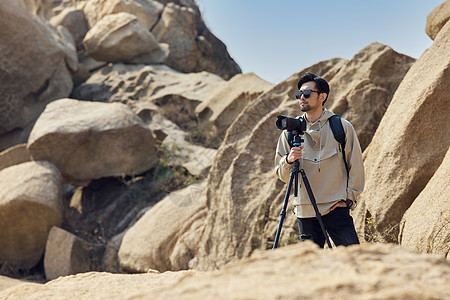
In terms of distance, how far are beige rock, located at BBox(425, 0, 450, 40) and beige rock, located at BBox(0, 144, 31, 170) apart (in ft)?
29.0

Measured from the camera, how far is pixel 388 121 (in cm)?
548

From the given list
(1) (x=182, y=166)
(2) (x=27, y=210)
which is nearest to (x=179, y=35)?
(1) (x=182, y=166)

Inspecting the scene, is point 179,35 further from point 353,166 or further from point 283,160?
point 353,166

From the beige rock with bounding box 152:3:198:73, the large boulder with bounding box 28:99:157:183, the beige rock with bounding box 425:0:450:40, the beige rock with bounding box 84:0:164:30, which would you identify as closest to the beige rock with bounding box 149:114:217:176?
the large boulder with bounding box 28:99:157:183

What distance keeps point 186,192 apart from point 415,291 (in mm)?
7577

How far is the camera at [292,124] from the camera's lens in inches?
144

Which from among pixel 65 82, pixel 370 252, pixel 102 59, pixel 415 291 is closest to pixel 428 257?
pixel 370 252

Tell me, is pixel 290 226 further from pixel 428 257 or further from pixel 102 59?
pixel 102 59

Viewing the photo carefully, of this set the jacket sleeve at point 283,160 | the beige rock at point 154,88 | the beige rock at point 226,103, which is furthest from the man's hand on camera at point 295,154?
the beige rock at point 154,88

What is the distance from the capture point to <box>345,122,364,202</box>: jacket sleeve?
3.65 metres

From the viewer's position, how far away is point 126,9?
16750 millimetres

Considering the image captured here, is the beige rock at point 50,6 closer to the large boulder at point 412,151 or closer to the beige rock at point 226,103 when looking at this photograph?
the beige rock at point 226,103

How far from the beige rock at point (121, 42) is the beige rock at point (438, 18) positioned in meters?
10.4

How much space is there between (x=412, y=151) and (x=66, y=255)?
681cm
